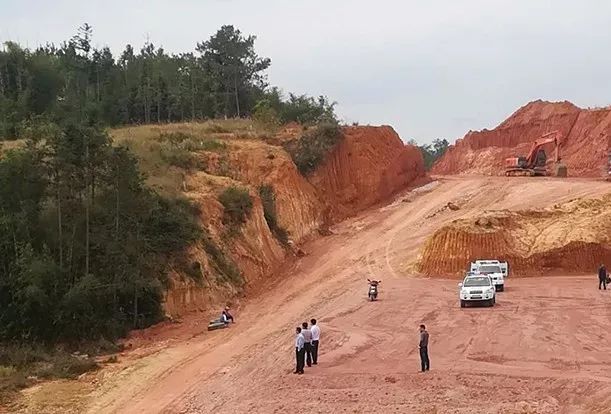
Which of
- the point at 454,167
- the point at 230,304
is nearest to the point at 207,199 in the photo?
the point at 230,304

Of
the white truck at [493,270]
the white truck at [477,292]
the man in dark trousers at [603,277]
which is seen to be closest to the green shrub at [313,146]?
the white truck at [493,270]

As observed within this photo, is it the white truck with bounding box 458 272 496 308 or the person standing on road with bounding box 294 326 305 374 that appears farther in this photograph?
the white truck with bounding box 458 272 496 308

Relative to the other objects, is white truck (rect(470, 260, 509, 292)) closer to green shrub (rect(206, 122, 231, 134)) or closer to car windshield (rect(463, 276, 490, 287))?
car windshield (rect(463, 276, 490, 287))

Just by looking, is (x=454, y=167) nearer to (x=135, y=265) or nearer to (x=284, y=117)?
(x=284, y=117)

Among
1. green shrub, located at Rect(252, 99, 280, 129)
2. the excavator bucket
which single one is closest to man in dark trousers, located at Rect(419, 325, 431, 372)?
green shrub, located at Rect(252, 99, 280, 129)

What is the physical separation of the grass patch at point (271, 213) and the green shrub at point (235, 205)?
4.21 m

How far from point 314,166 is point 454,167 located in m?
28.1

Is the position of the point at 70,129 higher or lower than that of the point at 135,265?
higher

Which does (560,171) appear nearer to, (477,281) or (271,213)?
(271,213)

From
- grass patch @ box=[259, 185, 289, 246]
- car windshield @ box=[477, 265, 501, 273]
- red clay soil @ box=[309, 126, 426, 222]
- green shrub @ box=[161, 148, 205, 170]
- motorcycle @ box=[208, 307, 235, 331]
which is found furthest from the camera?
red clay soil @ box=[309, 126, 426, 222]

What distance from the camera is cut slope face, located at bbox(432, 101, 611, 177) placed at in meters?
73.1

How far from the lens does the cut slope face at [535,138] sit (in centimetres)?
7305

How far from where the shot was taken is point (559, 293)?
39656 mm

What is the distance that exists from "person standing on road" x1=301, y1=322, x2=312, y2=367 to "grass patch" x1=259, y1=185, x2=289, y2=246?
2610cm
